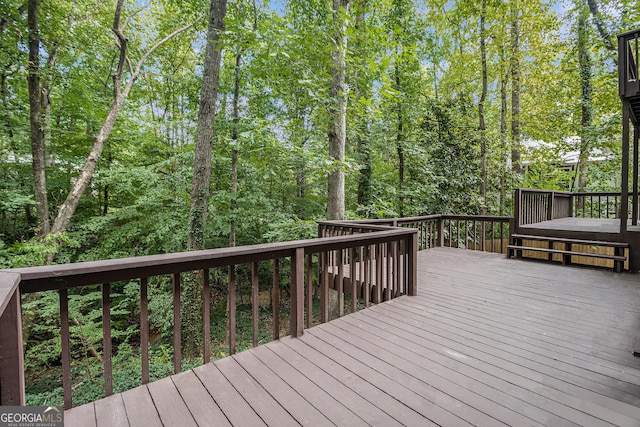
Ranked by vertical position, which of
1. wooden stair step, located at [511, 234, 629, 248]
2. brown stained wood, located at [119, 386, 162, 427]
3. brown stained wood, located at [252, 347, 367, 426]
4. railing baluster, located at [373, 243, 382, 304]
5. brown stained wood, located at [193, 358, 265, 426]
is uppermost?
wooden stair step, located at [511, 234, 629, 248]

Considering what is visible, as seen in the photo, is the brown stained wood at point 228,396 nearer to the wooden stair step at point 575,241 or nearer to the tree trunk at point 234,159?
the wooden stair step at point 575,241

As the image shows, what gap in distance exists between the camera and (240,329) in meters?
7.95

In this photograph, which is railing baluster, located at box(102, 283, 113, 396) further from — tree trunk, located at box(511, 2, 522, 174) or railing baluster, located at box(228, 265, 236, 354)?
tree trunk, located at box(511, 2, 522, 174)

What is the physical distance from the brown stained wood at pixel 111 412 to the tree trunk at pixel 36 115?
6.70m

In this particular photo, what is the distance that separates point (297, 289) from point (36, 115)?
729 centimetres

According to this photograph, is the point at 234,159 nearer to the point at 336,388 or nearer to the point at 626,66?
the point at 336,388

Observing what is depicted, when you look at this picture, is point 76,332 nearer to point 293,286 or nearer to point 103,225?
point 103,225

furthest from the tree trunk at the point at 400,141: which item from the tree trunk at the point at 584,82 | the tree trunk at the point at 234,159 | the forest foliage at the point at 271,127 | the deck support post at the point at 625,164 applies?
the tree trunk at the point at 584,82

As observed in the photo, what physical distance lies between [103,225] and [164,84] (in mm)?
5750

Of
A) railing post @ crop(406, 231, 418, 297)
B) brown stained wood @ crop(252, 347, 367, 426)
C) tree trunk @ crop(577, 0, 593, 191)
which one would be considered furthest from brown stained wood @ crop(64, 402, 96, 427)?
tree trunk @ crop(577, 0, 593, 191)

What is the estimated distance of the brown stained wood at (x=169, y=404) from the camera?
1.44m

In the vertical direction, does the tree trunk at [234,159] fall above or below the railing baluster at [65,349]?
above

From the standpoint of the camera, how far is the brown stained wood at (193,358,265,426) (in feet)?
4.80

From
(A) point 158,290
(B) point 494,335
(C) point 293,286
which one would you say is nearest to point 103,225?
(A) point 158,290
